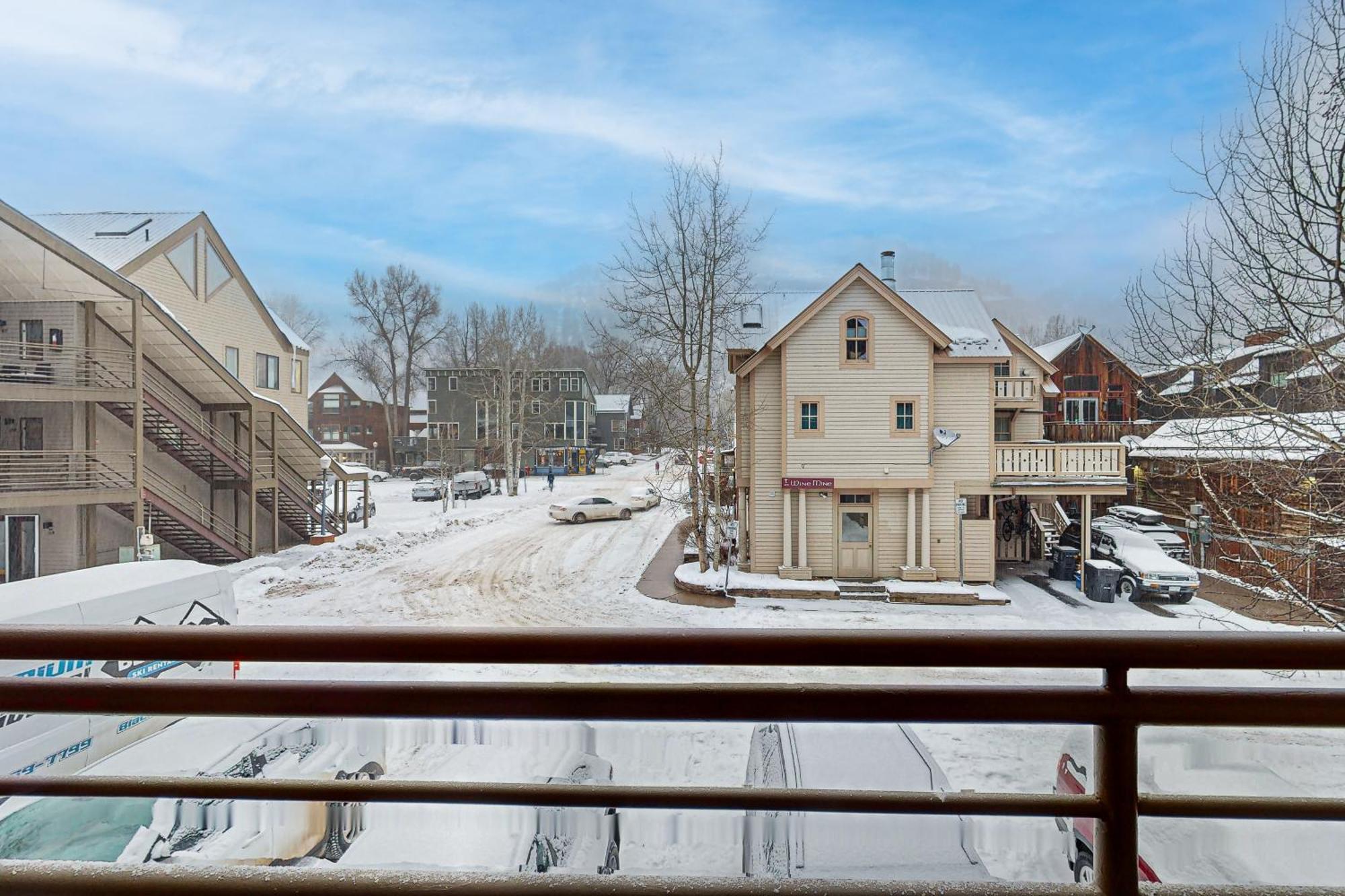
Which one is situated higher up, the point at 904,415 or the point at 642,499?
the point at 904,415

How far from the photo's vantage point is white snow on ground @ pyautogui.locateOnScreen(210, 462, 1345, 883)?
6.47 feet

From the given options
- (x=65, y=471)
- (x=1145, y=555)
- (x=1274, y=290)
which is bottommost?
(x=1145, y=555)

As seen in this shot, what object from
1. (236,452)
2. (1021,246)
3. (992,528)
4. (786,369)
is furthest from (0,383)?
(992,528)

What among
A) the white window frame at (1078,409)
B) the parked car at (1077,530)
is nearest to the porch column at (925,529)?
the parked car at (1077,530)

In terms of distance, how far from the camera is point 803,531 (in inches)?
431

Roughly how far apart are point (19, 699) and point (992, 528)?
11962 mm

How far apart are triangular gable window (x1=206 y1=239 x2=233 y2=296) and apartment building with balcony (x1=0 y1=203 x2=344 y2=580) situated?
0.03 metres

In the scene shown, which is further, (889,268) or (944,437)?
(889,268)

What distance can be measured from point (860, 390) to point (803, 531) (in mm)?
2627

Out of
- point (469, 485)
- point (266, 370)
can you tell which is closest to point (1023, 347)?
point (266, 370)

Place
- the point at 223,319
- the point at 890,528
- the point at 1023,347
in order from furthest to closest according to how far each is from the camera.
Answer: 1. the point at 223,319
2. the point at 1023,347
3. the point at 890,528

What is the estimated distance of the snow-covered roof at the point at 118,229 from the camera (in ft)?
34.3

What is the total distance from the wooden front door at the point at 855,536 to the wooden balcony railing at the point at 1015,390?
4.14 m

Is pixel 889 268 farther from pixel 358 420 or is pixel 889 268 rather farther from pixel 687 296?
pixel 358 420
